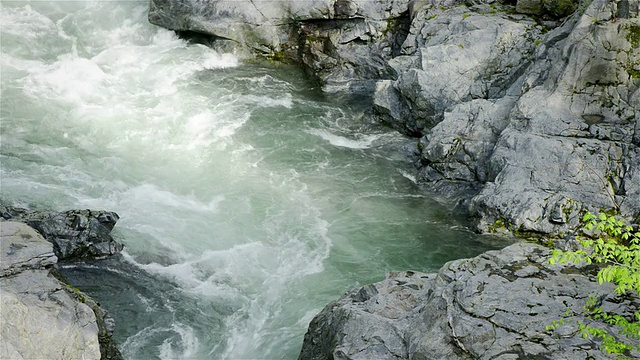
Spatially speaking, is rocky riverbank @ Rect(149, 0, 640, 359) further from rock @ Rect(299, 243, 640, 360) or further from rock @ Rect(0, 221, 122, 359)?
rock @ Rect(0, 221, 122, 359)

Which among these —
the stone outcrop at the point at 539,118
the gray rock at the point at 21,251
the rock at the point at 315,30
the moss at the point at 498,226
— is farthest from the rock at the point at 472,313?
the rock at the point at 315,30

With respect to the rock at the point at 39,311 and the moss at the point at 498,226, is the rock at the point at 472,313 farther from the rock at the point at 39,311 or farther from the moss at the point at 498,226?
the moss at the point at 498,226

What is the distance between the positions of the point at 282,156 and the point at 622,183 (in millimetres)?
8065

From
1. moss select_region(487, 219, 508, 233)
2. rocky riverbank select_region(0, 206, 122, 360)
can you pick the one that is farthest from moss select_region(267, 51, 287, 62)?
rocky riverbank select_region(0, 206, 122, 360)

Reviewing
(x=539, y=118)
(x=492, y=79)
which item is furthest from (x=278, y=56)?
(x=539, y=118)

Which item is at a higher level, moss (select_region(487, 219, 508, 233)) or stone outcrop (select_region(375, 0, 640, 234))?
stone outcrop (select_region(375, 0, 640, 234))

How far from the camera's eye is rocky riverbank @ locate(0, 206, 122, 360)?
362 inches

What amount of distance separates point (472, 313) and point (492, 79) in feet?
34.8

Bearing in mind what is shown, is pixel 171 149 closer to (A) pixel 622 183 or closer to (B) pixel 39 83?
(B) pixel 39 83

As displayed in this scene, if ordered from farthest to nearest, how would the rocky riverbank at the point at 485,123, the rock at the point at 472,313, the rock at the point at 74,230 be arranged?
the rock at the point at 74,230
the rocky riverbank at the point at 485,123
the rock at the point at 472,313

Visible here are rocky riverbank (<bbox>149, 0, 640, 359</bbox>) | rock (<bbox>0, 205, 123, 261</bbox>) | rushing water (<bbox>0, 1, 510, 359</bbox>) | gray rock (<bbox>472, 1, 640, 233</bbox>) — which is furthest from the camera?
gray rock (<bbox>472, 1, 640, 233</bbox>)

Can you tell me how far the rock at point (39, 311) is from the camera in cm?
919

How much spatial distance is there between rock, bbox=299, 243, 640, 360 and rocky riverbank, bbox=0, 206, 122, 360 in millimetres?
3226

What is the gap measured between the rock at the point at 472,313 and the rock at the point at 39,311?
10.7 ft
